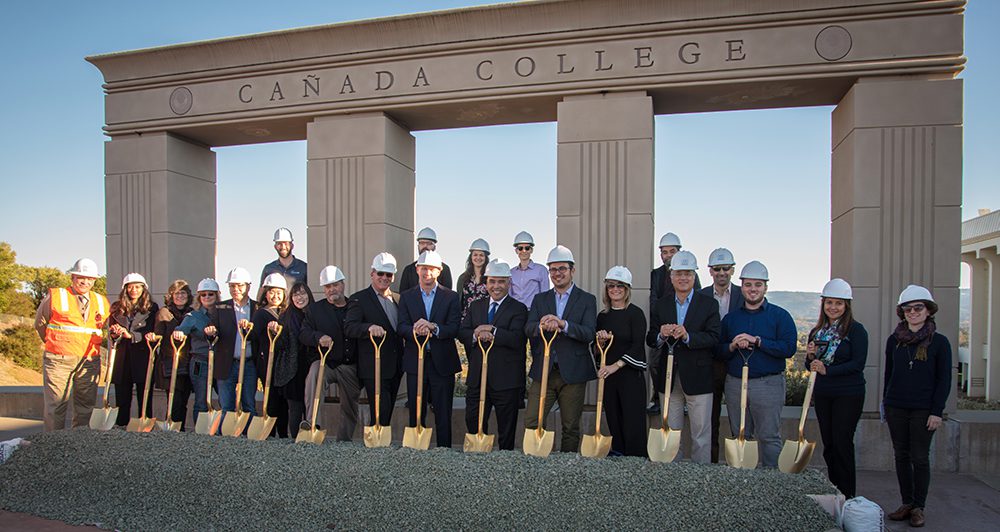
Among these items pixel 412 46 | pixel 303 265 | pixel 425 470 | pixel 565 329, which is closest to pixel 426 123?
pixel 412 46

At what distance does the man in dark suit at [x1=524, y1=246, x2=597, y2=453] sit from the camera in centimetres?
521

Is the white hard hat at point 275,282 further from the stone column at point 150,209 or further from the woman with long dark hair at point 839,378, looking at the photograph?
the woman with long dark hair at point 839,378

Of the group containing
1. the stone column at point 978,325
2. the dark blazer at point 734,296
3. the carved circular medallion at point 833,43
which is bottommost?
the stone column at point 978,325

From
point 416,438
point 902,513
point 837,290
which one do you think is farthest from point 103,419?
point 902,513

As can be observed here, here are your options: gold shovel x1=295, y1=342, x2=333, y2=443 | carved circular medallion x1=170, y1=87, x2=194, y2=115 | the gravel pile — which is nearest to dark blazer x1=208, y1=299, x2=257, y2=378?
gold shovel x1=295, y1=342, x2=333, y2=443

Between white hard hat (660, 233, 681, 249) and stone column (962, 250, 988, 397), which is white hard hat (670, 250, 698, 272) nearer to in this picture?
white hard hat (660, 233, 681, 249)

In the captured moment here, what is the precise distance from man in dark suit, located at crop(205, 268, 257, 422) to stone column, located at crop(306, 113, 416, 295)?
1182 mm

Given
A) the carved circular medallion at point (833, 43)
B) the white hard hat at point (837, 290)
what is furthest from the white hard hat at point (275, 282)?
the carved circular medallion at point (833, 43)

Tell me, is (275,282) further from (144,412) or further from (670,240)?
(670,240)

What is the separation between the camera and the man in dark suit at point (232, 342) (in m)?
6.23

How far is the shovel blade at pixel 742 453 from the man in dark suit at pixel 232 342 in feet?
14.5

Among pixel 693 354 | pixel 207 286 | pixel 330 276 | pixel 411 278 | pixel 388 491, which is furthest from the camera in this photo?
pixel 411 278

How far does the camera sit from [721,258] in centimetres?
574

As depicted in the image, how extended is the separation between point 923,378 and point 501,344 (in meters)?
3.10
